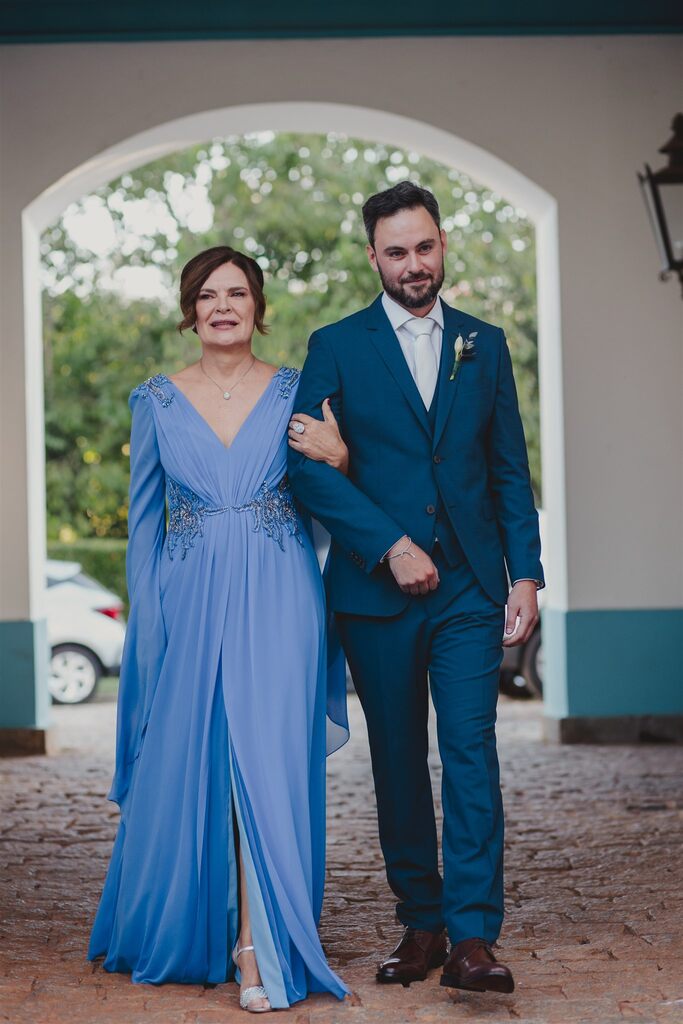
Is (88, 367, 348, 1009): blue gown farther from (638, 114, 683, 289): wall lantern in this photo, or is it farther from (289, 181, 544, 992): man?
(638, 114, 683, 289): wall lantern

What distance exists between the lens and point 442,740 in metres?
3.78

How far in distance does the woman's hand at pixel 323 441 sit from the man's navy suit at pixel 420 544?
3 centimetres

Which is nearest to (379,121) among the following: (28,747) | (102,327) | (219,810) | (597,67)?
(597,67)

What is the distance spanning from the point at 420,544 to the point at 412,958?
44.4 inches

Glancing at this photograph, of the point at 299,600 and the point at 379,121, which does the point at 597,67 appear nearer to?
the point at 379,121

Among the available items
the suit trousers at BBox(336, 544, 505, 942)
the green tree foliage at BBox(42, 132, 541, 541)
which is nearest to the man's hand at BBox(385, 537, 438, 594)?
the suit trousers at BBox(336, 544, 505, 942)

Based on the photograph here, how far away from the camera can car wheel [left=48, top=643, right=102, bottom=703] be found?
12.8 meters

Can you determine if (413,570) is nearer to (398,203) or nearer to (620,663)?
(398,203)

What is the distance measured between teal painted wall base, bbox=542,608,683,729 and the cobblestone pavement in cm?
32

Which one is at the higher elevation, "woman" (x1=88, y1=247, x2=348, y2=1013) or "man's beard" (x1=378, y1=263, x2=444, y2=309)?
"man's beard" (x1=378, y1=263, x2=444, y2=309)

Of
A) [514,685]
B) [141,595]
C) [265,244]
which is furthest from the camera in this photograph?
[265,244]

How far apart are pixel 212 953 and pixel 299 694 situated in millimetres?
753

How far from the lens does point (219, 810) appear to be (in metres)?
3.91

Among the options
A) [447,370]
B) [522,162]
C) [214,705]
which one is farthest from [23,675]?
[447,370]
